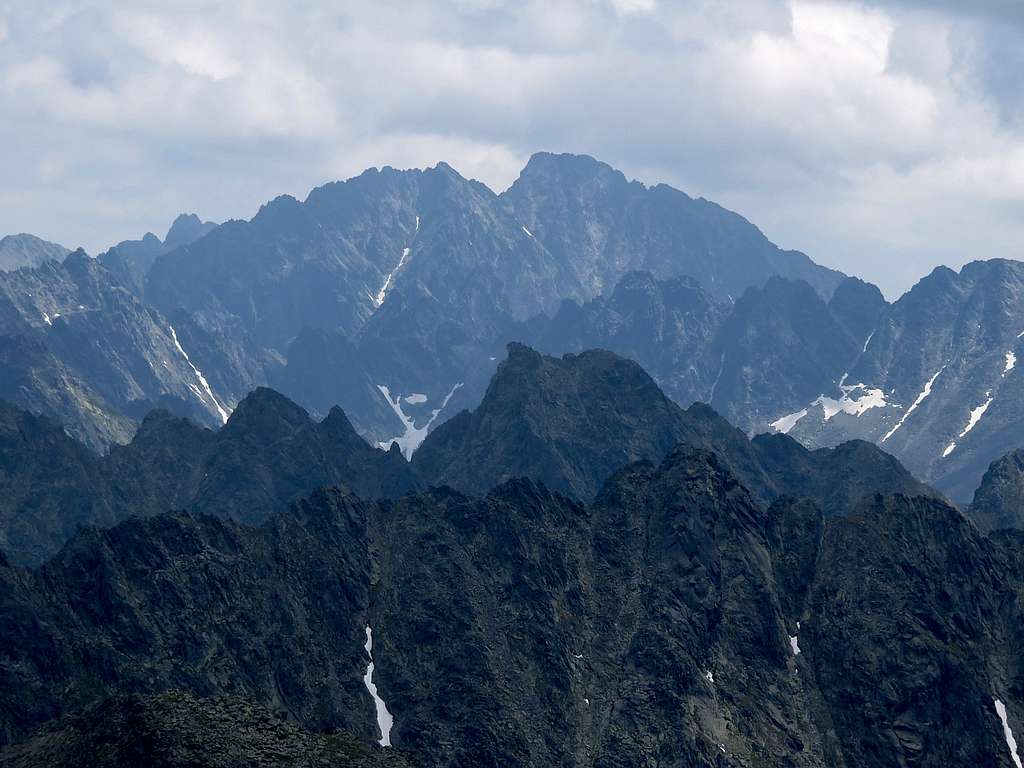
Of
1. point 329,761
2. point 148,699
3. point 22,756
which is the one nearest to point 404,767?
point 329,761

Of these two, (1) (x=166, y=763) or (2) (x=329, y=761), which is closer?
(1) (x=166, y=763)

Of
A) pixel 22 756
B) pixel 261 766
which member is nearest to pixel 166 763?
pixel 261 766

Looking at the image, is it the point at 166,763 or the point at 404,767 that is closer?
the point at 166,763

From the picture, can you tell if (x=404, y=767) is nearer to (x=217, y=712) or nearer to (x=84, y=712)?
(x=217, y=712)

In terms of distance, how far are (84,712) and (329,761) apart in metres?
26.5

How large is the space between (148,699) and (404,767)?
29.4 m

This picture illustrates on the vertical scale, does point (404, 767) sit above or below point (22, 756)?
below

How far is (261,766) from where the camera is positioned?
162 m

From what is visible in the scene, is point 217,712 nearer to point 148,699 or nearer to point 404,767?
point 148,699

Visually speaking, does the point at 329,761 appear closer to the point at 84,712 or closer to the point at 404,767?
the point at 404,767

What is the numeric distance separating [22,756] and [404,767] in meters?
40.3

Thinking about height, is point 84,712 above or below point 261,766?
above

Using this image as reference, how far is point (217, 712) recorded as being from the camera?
560 feet

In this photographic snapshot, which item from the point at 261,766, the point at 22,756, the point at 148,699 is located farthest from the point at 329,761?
the point at 22,756
